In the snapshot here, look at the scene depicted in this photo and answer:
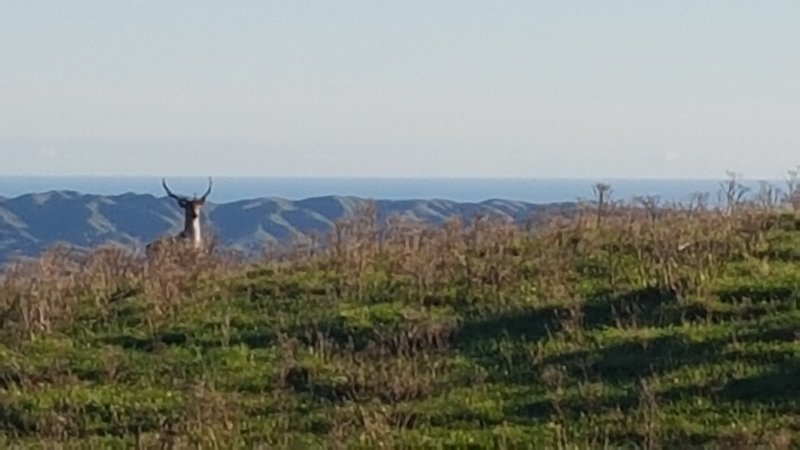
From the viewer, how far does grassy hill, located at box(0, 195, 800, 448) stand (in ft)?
36.1

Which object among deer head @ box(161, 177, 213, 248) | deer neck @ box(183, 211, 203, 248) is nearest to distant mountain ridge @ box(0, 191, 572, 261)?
deer head @ box(161, 177, 213, 248)

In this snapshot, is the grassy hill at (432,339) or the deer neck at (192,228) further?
the deer neck at (192,228)

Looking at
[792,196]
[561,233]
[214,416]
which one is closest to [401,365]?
[214,416]

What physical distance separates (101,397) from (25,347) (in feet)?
6.09

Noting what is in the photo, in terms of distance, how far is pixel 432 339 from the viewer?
1309cm

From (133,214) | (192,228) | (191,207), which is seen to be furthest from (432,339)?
(133,214)

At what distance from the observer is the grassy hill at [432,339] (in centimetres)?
1099

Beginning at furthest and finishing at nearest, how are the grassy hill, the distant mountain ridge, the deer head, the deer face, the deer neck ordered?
1. the distant mountain ridge
2. the deer face
3. the deer head
4. the deer neck
5. the grassy hill

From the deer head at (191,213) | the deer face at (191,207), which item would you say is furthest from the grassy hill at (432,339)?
the deer face at (191,207)

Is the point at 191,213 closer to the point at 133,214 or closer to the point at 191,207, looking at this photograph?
the point at 191,207

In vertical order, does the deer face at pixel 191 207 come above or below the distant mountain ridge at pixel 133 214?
above

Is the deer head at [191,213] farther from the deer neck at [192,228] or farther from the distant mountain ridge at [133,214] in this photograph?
the distant mountain ridge at [133,214]

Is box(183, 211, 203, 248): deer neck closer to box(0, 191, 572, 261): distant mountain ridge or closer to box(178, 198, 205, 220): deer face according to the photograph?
box(178, 198, 205, 220): deer face

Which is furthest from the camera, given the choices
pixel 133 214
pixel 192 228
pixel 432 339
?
pixel 133 214
